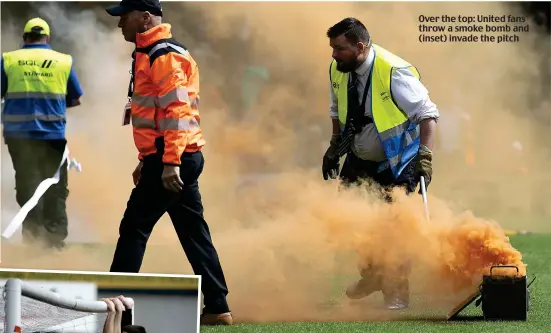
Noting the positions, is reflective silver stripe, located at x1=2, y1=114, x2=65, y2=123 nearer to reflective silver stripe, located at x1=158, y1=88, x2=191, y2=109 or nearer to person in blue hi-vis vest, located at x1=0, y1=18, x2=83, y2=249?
person in blue hi-vis vest, located at x1=0, y1=18, x2=83, y2=249

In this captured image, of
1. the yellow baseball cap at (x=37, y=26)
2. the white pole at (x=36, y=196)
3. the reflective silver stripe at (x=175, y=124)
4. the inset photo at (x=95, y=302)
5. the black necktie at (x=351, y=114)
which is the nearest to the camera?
the inset photo at (x=95, y=302)

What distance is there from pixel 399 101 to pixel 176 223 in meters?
1.70

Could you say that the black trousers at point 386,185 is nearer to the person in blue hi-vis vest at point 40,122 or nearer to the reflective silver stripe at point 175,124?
the reflective silver stripe at point 175,124

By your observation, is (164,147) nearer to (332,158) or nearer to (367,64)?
(367,64)

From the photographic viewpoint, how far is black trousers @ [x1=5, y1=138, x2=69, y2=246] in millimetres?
10883

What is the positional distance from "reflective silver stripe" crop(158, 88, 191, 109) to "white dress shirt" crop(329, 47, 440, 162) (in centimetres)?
161

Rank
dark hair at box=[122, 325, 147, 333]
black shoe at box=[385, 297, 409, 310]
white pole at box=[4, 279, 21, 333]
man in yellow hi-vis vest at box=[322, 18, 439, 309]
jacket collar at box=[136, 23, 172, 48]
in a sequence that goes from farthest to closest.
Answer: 1. man in yellow hi-vis vest at box=[322, 18, 439, 309]
2. black shoe at box=[385, 297, 409, 310]
3. jacket collar at box=[136, 23, 172, 48]
4. dark hair at box=[122, 325, 147, 333]
5. white pole at box=[4, 279, 21, 333]

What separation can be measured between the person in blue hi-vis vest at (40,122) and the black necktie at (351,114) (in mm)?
3650

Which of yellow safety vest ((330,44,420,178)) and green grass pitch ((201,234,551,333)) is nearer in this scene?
green grass pitch ((201,234,551,333))

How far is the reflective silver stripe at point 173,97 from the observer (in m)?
6.54

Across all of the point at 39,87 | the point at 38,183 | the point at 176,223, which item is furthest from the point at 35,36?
the point at 176,223

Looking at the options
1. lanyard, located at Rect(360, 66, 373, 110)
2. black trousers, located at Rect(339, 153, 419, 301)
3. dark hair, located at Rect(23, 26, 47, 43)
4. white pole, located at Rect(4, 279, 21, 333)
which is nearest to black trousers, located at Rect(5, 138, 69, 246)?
dark hair, located at Rect(23, 26, 47, 43)

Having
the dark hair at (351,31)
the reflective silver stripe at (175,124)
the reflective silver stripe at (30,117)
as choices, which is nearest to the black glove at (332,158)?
the dark hair at (351,31)

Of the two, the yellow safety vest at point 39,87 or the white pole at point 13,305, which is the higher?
the yellow safety vest at point 39,87
